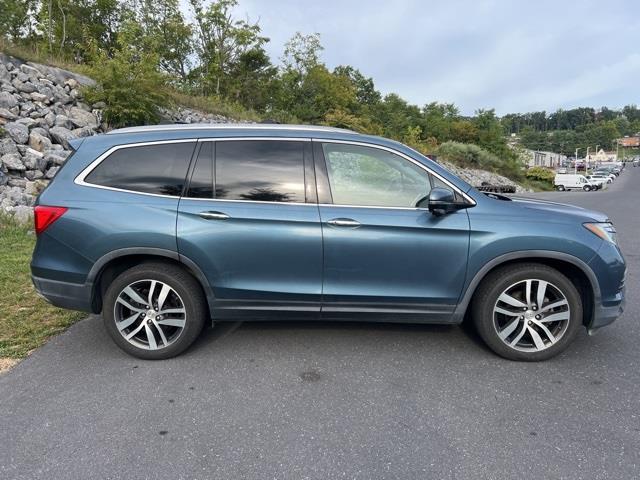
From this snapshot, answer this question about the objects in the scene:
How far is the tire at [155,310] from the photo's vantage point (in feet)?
11.1

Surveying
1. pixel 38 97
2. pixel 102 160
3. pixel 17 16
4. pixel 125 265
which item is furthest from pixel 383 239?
pixel 17 16

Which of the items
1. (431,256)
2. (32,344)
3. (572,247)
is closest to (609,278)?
(572,247)

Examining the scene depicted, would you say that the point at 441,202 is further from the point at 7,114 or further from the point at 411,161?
the point at 7,114

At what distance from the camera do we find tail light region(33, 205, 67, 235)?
3.32 m

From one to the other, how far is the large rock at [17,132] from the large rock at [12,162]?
2.17 feet

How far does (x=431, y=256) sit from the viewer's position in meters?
3.29

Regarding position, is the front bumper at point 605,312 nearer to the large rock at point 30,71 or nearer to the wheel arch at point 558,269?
the wheel arch at point 558,269

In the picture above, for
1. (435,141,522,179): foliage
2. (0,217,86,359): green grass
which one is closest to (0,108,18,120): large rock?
(0,217,86,359): green grass

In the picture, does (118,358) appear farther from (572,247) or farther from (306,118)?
(306,118)

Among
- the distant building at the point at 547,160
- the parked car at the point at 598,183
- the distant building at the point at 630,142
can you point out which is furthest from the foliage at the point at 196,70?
the distant building at the point at 630,142

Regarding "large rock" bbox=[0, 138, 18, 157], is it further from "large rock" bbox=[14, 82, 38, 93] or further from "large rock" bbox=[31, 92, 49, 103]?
"large rock" bbox=[14, 82, 38, 93]

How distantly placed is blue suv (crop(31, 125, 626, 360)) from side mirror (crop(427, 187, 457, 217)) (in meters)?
0.01

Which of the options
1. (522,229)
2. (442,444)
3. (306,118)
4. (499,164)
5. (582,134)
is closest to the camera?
(442,444)

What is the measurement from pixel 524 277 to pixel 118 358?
3294mm
